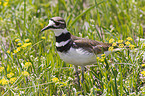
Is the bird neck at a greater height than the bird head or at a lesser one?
lesser

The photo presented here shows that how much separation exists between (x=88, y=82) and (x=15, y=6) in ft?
10.4

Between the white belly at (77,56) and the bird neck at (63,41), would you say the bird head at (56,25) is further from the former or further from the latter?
the white belly at (77,56)

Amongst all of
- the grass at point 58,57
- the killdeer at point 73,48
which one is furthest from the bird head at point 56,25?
the grass at point 58,57

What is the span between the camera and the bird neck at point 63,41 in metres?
3.60

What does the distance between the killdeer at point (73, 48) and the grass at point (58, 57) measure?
16cm

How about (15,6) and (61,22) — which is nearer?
(61,22)

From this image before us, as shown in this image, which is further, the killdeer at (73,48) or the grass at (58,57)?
the killdeer at (73,48)

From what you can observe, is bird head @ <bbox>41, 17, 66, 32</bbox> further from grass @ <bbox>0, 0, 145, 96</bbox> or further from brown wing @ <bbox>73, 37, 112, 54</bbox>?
grass @ <bbox>0, 0, 145, 96</bbox>

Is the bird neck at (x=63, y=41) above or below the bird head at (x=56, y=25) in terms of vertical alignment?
below

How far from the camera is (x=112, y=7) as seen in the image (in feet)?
18.4

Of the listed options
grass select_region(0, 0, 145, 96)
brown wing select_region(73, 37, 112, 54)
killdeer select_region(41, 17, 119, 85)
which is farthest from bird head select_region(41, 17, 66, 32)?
grass select_region(0, 0, 145, 96)

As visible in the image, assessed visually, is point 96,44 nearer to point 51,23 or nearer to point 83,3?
point 51,23

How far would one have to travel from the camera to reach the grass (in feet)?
11.3

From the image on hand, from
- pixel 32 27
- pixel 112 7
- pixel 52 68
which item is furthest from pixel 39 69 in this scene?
pixel 112 7
